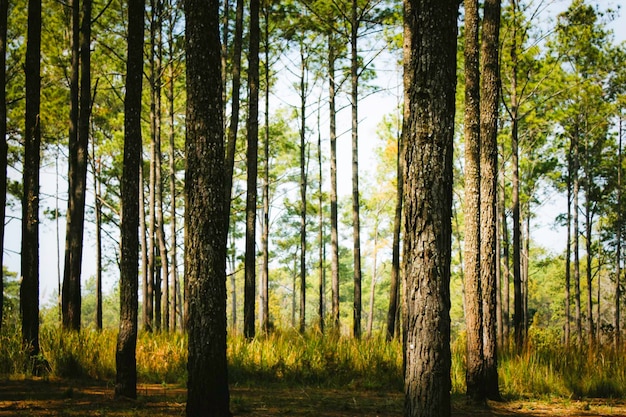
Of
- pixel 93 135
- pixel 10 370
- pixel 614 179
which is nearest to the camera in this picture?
pixel 10 370

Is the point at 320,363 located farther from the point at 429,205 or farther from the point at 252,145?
the point at 429,205

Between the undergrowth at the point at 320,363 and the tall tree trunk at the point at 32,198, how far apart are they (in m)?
0.41

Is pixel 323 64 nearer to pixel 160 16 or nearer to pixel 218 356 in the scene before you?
pixel 160 16

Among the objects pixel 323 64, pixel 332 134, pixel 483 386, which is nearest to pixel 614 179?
pixel 323 64

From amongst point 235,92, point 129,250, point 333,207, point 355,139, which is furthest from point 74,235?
point 355,139

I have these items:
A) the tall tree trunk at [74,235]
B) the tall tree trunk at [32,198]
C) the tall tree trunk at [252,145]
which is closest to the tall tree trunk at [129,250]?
the tall tree trunk at [32,198]

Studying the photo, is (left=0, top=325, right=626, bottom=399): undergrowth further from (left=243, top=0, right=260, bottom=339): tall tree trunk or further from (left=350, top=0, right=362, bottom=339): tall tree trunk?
(left=350, top=0, right=362, bottom=339): tall tree trunk

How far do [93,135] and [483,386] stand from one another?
68.3 ft

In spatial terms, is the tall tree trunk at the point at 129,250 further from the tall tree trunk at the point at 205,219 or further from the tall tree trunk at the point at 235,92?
the tall tree trunk at the point at 235,92

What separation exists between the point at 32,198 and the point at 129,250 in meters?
2.80

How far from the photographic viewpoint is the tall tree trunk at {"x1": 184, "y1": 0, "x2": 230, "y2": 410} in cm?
479

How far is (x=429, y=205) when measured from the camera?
3791mm

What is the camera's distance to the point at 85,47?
35.0 feet

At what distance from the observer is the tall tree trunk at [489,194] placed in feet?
22.5
